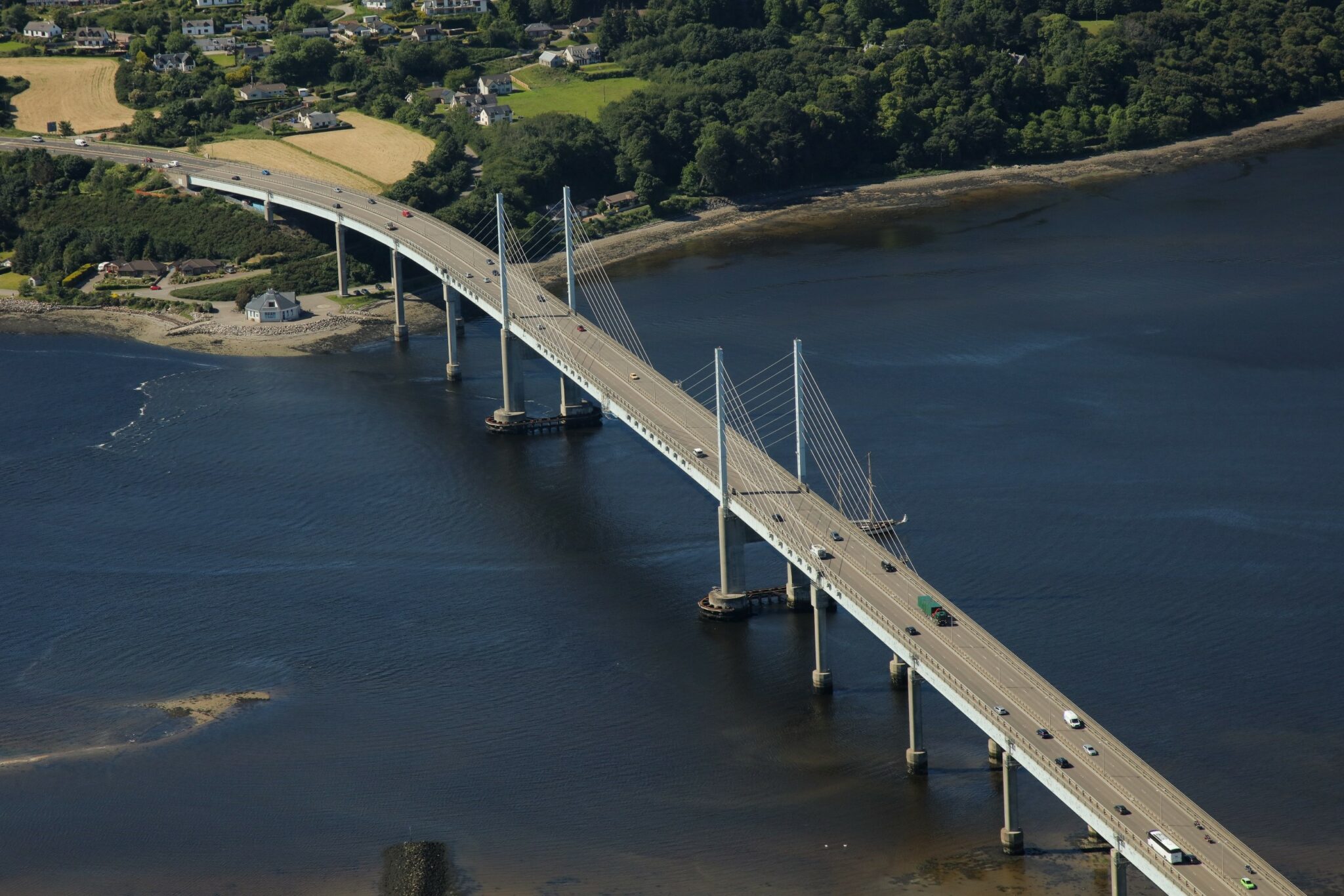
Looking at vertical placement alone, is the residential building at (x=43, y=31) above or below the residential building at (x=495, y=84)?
above

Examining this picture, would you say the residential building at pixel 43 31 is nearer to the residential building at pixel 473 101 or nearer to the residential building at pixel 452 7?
the residential building at pixel 452 7

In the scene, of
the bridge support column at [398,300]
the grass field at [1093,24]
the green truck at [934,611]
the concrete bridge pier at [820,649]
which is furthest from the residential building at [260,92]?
the green truck at [934,611]

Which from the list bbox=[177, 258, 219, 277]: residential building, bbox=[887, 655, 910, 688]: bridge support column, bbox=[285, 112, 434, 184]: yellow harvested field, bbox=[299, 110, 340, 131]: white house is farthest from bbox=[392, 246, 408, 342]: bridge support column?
bbox=[887, 655, 910, 688]: bridge support column

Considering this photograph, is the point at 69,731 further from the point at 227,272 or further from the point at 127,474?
the point at 227,272

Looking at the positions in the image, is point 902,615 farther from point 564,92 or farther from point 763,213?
point 564,92

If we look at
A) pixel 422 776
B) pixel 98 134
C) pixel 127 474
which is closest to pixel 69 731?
pixel 422 776

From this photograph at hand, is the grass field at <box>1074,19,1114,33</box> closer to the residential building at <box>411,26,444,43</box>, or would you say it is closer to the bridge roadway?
the residential building at <box>411,26,444,43</box>

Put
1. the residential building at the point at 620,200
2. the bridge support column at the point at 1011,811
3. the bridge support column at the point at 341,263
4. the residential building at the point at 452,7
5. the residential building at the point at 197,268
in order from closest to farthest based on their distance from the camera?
the bridge support column at the point at 1011,811
the bridge support column at the point at 341,263
the residential building at the point at 197,268
the residential building at the point at 620,200
the residential building at the point at 452,7
